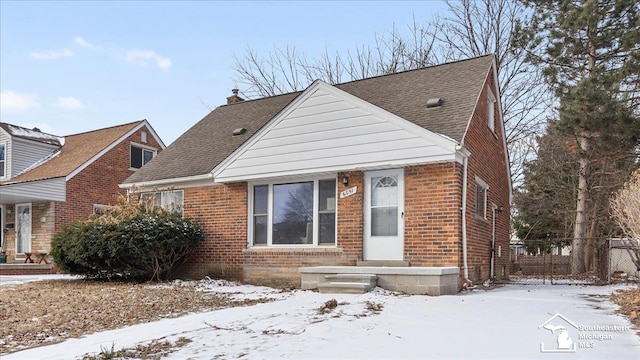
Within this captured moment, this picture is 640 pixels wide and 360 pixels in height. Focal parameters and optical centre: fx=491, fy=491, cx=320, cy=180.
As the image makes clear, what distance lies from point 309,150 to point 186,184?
13.6ft

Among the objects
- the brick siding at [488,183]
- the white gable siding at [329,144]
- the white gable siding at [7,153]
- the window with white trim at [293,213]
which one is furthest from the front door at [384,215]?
the white gable siding at [7,153]

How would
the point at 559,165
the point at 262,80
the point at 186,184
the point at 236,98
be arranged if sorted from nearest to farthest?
the point at 186,184 → the point at 236,98 → the point at 559,165 → the point at 262,80

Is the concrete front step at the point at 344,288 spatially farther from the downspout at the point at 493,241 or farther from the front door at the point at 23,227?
the front door at the point at 23,227

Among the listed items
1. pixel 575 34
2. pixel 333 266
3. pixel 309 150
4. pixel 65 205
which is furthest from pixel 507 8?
pixel 65 205

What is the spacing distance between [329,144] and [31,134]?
17692 mm

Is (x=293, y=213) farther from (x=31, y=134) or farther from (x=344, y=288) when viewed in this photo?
(x=31, y=134)

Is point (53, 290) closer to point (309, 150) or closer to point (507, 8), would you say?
point (309, 150)

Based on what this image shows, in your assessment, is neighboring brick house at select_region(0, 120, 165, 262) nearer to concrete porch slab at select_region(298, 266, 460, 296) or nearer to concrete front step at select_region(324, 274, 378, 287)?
concrete front step at select_region(324, 274, 378, 287)

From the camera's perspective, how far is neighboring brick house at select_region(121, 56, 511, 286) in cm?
940

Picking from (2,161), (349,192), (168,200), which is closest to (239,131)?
(168,200)

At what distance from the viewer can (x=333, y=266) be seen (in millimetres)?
10008

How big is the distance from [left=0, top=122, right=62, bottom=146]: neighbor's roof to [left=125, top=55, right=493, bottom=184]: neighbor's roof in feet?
32.0

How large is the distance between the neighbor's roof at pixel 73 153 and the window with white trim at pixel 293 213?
1096 cm

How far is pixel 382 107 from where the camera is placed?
11445 mm
